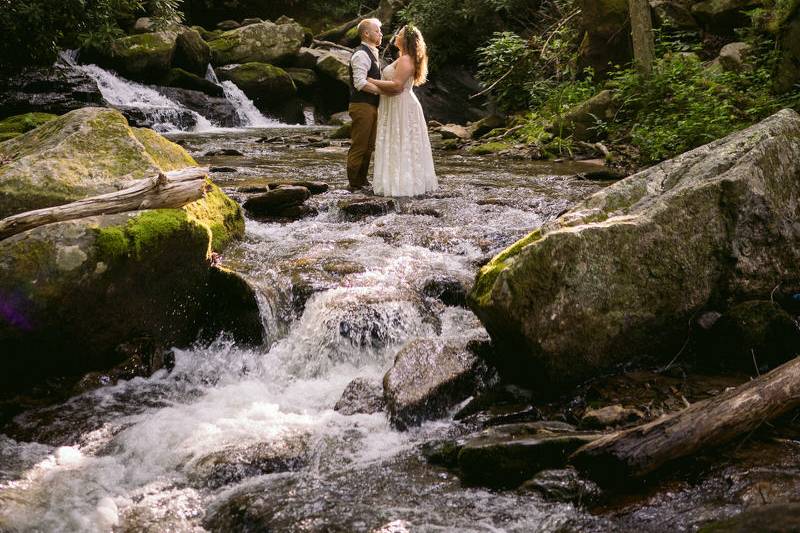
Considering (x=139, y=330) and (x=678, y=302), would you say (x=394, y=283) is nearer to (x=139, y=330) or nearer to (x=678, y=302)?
(x=139, y=330)

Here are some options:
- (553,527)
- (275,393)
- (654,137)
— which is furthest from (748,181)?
(654,137)

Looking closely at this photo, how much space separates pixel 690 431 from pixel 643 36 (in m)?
11.1

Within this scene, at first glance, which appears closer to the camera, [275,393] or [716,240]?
[716,240]

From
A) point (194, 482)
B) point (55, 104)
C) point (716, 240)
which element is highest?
point (55, 104)

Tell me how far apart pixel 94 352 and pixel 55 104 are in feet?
43.4

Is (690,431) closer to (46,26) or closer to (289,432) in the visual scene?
(289,432)

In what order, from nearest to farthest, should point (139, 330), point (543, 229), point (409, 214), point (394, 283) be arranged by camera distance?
point (543, 229) → point (139, 330) → point (394, 283) → point (409, 214)

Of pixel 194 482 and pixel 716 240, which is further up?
pixel 716 240

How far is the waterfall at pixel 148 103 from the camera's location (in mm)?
18344

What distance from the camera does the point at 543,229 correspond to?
4.77 metres

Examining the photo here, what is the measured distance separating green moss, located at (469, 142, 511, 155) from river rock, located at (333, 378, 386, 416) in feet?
35.0

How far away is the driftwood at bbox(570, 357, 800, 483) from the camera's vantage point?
3105 mm

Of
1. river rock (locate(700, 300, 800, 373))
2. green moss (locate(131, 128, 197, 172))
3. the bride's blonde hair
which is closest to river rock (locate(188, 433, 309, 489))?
river rock (locate(700, 300, 800, 373))

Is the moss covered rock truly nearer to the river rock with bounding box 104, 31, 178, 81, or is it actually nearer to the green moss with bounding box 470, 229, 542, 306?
the river rock with bounding box 104, 31, 178, 81
